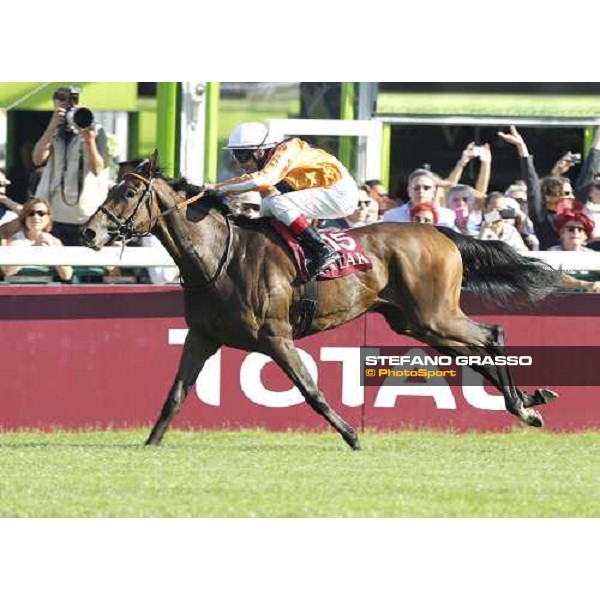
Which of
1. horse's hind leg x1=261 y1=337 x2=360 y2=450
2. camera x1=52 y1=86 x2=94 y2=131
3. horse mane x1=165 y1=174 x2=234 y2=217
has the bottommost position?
horse's hind leg x1=261 y1=337 x2=360 y2=450

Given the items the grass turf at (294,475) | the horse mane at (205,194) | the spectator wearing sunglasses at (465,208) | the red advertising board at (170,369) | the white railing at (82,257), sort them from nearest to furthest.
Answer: the grass turf at (294,475)
the horse mane at (205,194)
the white railing at (82,257)
the red advertising board at (170,369)
the spectator wearing sunglasses at (465,208)

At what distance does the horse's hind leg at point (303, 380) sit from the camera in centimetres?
1231

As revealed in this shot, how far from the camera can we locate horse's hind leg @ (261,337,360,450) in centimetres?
1231

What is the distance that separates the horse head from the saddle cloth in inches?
35.8

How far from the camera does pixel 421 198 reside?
1510 cm

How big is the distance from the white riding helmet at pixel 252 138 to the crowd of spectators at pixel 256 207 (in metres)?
1.67

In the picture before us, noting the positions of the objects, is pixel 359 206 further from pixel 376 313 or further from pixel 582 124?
pixel 582 124

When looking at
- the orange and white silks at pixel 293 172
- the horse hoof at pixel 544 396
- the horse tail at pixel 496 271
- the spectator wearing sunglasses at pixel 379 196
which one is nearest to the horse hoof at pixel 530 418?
the horse hoof at pixel 544 396

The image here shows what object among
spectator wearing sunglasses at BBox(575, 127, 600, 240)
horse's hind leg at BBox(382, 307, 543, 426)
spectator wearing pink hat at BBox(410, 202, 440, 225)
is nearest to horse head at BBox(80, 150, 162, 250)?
horse's hind leg at BBox(382, 307, 543, 426)

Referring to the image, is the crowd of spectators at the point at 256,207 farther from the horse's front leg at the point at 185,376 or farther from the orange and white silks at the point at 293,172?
the horse's front leg at the point at 185,376

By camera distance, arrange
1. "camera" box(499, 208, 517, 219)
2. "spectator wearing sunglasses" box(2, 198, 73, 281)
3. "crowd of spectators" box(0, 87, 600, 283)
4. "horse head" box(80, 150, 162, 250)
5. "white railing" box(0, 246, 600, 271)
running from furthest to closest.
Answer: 1. "camera" box(499, 208, 517, 219)
2. "crowd of spectators" box(0, 87, 600, 283)
3. "spectator wearing sunglasses" box(2, 198, 73, 281)
4. "white railing" box(0, 246, 600, 271)
5. "horse head" box(80, 150, 162, 250)

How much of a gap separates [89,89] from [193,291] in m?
7.00

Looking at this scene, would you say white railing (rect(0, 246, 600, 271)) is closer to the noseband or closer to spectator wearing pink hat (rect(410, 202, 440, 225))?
the noseband

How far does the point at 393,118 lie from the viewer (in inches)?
727
